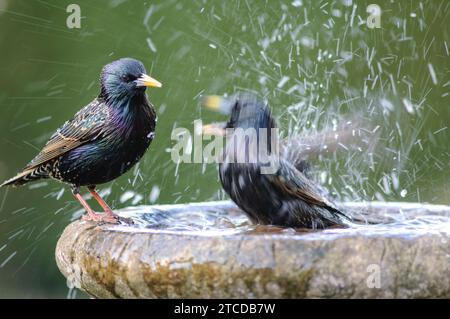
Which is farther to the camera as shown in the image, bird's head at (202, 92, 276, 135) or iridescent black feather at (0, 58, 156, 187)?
iridescent black feather at (0, 58, 156, 187)

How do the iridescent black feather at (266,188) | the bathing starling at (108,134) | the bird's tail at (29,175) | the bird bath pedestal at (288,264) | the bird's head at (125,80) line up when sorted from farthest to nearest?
the bird's tail at (29,175) → the bird's head at (125,80) → the bathing starling at (108,134) → the iridescent black feather at (266,188) → the bird bath pedestal at (288,264)

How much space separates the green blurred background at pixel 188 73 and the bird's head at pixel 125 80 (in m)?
2.11

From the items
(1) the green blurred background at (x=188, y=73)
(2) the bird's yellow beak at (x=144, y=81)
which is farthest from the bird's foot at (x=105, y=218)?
(1) the green blurred background at (x=188, y=73)

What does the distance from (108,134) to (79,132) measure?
0.57ft

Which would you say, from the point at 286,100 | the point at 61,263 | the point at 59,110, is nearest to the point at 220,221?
the point at 61,263

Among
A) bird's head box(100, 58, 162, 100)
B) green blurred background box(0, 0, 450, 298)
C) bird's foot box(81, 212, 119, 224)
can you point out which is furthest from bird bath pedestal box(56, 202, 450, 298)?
green blurred background box(0, 0, 450, 298)

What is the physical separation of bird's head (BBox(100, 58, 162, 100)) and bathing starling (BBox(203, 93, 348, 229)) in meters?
0.58

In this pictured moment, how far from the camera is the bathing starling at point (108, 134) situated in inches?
139

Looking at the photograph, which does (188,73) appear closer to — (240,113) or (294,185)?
(240,113)

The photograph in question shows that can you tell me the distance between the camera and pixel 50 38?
618cm

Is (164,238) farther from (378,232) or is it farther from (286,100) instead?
(286,100)

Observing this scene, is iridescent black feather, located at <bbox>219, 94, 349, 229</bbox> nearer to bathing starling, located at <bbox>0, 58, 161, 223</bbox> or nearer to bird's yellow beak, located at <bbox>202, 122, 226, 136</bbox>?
bird's yellow beak, located at <bbox>202, 122, 226, 136</bbox>

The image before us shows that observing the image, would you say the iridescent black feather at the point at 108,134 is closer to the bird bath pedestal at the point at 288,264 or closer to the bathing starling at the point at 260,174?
the bathing starling at the point at 260,174

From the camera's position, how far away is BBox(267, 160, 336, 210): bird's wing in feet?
10.1
